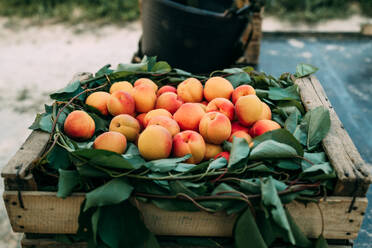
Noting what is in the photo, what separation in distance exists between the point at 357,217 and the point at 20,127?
6.96 feet

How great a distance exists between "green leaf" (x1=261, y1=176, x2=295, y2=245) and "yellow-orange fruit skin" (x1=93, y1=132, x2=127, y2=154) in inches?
16.3

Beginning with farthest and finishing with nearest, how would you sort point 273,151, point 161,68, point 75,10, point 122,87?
point 75,10 < point 161,68 < point 122,87 < point 273,151

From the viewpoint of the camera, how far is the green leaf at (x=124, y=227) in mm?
843

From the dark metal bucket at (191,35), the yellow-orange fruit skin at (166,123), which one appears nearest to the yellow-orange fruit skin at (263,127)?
the yellow-orange fruit skin at (166,123)

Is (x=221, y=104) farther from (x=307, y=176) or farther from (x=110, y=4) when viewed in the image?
(x=110, y=4)

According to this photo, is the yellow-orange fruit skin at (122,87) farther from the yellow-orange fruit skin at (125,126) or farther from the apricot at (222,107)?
the apricot at (222,107)

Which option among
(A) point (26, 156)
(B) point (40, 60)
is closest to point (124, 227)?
(A) point (26, 156)

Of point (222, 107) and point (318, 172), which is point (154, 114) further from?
point (318, 172)

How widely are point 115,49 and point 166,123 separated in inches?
101

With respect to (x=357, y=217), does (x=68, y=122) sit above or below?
above

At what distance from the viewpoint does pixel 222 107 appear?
1.13m

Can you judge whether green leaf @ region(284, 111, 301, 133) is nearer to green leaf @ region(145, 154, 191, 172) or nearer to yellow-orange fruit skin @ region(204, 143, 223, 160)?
yellow-orange fruit skin @ region(204, 143, 223, 160)

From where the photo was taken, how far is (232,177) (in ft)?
2.99

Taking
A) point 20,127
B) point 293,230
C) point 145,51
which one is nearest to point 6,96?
point 20,127
